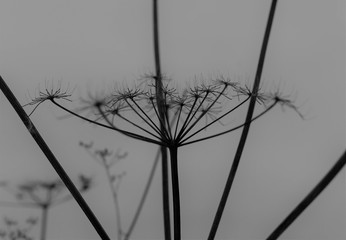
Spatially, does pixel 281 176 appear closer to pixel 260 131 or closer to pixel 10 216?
pixel 260 131

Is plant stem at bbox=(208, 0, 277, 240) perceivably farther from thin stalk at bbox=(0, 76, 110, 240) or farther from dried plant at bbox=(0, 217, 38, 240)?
dried plant at bbox=(0, 217, 38, 240)

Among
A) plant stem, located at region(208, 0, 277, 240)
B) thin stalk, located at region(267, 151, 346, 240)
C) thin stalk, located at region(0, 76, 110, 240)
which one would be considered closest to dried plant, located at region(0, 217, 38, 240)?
thin stalk, located at region(0, 76, 110, 240)

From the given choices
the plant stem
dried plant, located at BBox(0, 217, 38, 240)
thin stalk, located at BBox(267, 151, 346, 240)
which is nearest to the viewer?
thin stalk, located at BBox(267, 151, 346, 240)

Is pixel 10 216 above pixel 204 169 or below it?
below

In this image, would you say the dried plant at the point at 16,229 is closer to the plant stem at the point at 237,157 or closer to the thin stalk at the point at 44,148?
the thin stalk at the point at 44,148

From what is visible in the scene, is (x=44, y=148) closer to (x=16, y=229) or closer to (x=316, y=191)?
(x=16, y=229)

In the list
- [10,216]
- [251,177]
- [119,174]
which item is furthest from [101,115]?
[251,177]

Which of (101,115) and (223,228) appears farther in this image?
(223,228)

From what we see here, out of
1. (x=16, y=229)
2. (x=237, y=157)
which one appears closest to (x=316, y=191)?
(x=237, y=157)

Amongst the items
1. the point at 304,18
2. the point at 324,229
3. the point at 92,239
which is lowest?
the point at 324,229

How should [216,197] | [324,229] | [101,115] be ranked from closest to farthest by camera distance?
[101,115]
[324,229]
[216,197]

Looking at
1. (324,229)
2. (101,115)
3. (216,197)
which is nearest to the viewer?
(101,115)
